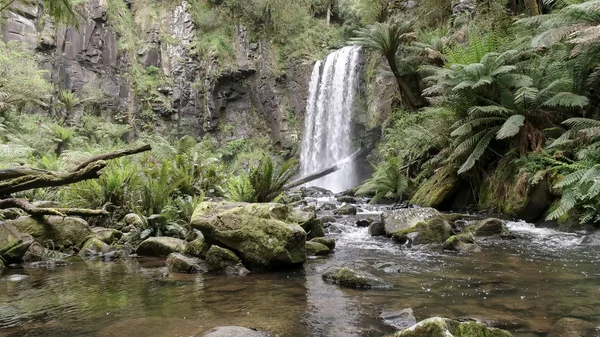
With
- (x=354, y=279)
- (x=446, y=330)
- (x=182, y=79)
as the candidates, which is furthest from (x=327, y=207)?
(x=182, y=79)

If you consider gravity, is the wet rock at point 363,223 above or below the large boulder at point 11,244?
below

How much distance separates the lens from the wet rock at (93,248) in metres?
5.49

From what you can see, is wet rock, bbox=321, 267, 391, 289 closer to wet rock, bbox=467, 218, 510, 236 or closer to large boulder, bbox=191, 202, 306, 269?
large boulder, bbox=191, 202, 306, 269

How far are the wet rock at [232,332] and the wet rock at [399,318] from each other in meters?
0.80

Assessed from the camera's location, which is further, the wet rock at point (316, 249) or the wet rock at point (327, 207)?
the wet rock at point (327, 207)

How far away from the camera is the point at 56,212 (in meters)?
4.42

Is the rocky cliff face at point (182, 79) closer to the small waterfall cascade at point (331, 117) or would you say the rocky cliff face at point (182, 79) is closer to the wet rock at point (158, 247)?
the small waterfall cascade at point (331, 117)

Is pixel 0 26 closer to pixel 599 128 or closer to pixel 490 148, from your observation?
pixel 490 148

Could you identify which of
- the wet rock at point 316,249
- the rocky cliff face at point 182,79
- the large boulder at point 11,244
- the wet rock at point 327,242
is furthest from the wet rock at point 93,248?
the rocky cliff face at point 182,79

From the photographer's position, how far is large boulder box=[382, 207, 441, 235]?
6.24 metres

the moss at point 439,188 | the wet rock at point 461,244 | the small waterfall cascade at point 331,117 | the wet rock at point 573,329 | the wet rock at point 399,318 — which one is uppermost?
the small waterfall cascade at point 331,117

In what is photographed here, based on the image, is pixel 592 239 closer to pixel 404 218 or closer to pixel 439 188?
pixel 404 218

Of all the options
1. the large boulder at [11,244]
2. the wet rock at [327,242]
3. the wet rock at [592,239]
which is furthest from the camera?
the wet rock at [327,242]

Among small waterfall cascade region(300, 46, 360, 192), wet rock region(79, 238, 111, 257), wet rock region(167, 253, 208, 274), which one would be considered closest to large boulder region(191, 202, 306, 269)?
wet rock region(167, 253, 208, 274)
